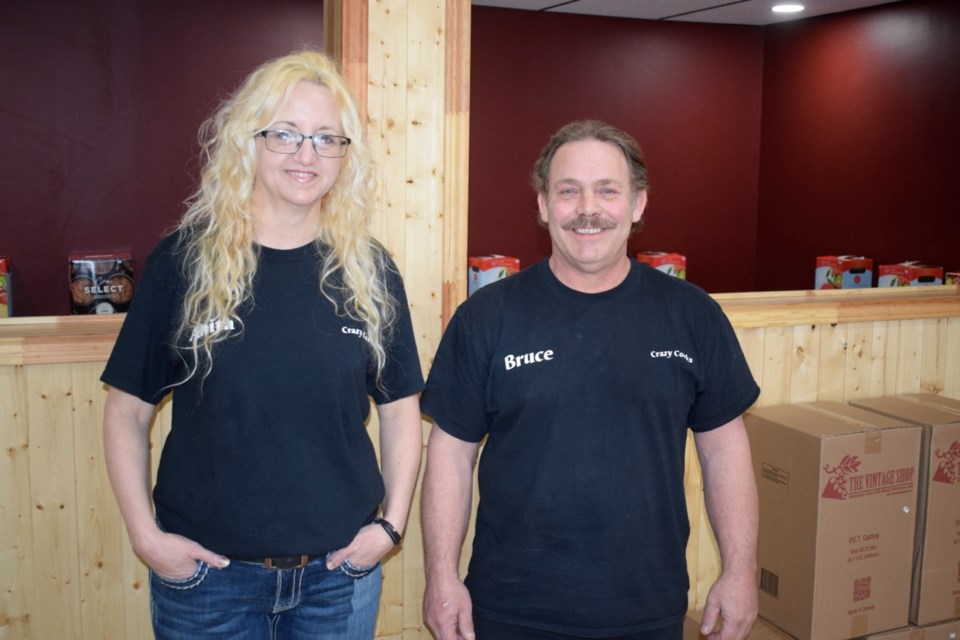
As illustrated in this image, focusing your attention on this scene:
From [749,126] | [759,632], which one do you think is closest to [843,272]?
[749,126]

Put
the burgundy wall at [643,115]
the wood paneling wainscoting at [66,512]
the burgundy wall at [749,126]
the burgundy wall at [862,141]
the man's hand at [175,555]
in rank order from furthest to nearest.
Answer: the burgundy wall at [643,115]
the burgundy wall at [749,126]
the burgundy wall at [862,141]
the wood paneling wainscoting at [66,512]
the man's hand at [175,555]

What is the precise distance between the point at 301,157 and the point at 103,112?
279cm

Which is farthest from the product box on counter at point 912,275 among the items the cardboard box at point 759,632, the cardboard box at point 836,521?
the cardboard box at point 759,632

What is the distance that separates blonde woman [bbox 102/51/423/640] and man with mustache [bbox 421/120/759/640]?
0.71ft

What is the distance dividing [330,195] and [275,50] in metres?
2.77

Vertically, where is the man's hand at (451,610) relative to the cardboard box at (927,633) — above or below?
above

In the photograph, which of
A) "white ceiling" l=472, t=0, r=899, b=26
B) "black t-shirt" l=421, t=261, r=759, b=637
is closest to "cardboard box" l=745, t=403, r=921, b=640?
"black t-shirt" l=421, t=261, r=759, b=637

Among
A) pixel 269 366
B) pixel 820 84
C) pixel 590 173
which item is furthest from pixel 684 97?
pixel 269 366

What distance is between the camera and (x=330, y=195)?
1539 millimetres

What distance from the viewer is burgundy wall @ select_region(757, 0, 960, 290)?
407 cm

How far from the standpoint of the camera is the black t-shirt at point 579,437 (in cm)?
157

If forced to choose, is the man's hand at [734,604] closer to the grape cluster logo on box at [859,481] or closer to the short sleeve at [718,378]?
the short sleeve at [718,378]

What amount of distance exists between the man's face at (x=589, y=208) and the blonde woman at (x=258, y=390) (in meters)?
0.37

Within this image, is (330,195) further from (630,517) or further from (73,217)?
(73,217)
